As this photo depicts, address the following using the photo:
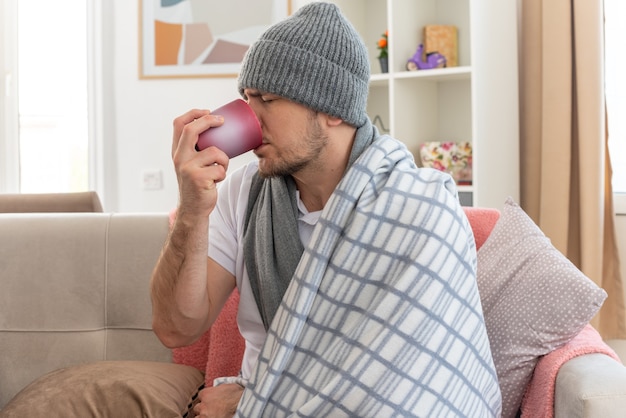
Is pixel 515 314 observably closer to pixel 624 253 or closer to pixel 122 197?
pixel 624 253

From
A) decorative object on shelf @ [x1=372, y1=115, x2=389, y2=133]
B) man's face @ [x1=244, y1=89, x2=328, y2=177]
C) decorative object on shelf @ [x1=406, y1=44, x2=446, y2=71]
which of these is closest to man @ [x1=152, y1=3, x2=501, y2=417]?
man's face @ [x1=244, y1=89, x2=328, y2=177]

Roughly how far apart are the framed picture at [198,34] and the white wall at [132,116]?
6 centimetres

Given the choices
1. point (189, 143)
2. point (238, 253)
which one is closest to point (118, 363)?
point (238, 253)

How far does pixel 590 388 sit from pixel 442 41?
2391mm

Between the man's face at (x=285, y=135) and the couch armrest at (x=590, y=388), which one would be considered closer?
the couch armrest at (x=590, y=388)

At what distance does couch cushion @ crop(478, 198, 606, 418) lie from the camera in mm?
1546

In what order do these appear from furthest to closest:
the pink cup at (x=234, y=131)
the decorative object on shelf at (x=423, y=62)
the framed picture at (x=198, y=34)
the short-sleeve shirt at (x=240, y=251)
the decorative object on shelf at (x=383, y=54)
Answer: the framed picture at (x=198, y=34)
the decorative object on shelf at (x=383, y=54)
the decorative object on shelf at (x=423, y=62)
the short-sleeve shirt at (x=240, y=251)
the pink cup at (x=234, y=131)

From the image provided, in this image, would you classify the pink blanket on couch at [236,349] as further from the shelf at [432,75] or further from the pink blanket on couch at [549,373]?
the shelf at [432,75]

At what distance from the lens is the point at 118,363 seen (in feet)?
5.86

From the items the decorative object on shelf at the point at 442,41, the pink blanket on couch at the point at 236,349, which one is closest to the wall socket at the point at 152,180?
the decorative object on shelf at the point at 442,41

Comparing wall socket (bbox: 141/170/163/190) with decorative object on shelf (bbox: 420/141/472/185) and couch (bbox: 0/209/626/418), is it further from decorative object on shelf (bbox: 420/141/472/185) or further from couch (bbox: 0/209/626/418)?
couch (bbox: 0/209/626/418)

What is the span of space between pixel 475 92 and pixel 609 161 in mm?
577

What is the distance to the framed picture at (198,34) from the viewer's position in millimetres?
4137

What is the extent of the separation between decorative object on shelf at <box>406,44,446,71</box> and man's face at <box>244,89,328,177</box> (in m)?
1.95
